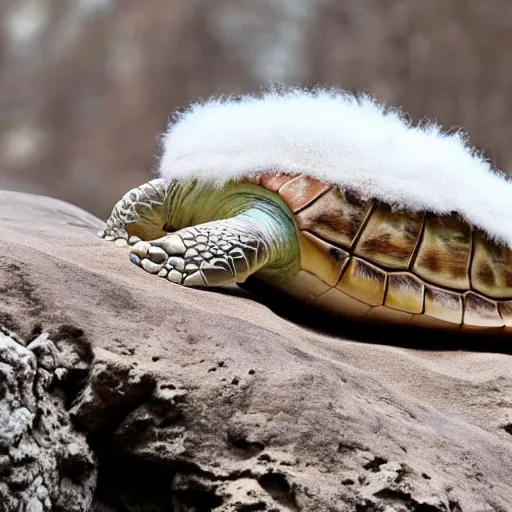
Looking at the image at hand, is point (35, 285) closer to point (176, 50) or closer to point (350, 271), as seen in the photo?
point (350, 271)


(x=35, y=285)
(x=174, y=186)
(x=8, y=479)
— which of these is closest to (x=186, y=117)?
(x=174, y=186)

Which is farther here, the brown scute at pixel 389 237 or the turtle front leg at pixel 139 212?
the turtle front leg at pixel 139 212

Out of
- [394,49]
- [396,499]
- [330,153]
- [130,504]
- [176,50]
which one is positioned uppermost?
[394,49]

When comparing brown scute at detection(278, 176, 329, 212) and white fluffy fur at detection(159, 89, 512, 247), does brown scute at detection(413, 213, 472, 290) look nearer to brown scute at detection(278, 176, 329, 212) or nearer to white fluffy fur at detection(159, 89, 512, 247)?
white fluffy fur at detection(159, 89, 512, 247)

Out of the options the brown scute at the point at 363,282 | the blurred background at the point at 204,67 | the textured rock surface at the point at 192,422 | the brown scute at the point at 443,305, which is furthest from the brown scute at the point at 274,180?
the blurred background at the point at 204,67

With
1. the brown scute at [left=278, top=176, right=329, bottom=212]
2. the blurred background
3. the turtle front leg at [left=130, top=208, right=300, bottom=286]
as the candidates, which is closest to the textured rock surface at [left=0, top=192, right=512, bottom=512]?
the turtle front leg at [left=130, top=208, right=300, bottom=286]

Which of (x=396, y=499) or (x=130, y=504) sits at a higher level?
(x=396, y=499)

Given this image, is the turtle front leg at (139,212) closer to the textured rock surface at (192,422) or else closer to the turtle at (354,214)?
the turtle at (354,214)

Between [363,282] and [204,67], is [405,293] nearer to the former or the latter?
[363,282]
